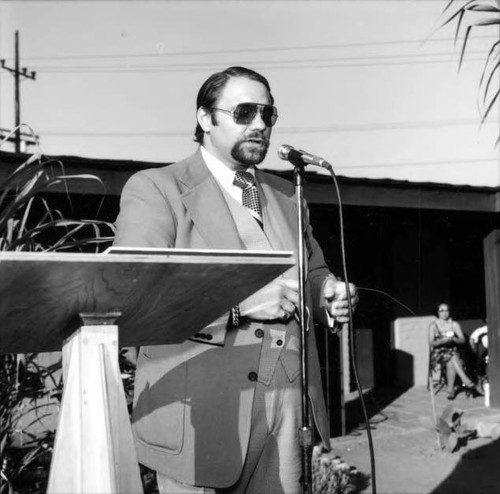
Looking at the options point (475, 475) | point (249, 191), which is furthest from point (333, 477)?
point (249, 191)

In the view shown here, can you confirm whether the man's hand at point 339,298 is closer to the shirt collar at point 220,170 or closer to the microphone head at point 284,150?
the microphone head at point 284,150

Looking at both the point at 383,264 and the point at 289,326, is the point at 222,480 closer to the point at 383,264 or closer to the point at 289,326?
the point at 289,326

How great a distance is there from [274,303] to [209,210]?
0.41m

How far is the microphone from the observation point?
2.09 meters

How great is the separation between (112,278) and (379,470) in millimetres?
5139

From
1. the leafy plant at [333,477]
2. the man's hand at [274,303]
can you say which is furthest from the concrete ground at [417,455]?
the man's hand at [274,303]

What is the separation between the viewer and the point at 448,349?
10.4m

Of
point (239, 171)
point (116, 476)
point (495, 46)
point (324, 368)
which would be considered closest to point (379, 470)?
point (324, 368)

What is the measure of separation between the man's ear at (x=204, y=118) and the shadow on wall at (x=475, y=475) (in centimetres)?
378

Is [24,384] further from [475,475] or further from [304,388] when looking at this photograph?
[475,475]

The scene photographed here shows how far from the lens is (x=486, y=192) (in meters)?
8.48

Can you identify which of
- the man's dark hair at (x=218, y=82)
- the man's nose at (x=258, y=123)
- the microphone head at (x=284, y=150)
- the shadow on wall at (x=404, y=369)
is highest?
the man's dark hair at (x=218, y=82)

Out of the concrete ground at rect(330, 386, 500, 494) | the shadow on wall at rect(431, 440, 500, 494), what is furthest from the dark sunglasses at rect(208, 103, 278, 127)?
the shadow on wall at rect(431, 440, 500, 494)

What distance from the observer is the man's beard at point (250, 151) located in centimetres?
230
